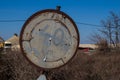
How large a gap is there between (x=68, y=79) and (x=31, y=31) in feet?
14.6

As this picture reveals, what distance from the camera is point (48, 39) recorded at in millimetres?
3652

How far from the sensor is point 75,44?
12.5 feet

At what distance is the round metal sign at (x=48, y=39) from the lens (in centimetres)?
364

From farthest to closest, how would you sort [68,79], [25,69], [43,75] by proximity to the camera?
[68,79] < [25,69] < [43,75]

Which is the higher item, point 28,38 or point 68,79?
point 28,38

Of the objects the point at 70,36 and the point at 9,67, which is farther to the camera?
the point at 9,67

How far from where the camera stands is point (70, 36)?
3.78 metres

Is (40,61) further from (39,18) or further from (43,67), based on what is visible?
(39,18)

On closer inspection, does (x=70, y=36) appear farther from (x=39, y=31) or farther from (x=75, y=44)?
(x=39, y=31)

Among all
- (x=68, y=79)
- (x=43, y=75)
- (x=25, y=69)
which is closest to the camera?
(x=43, y=75)

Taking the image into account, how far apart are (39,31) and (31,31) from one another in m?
0.11

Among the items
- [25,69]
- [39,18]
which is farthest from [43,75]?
[25,69]

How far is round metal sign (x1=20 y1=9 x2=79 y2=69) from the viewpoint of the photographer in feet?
11.9

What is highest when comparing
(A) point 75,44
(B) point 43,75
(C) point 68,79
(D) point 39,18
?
(D) point 39,18
